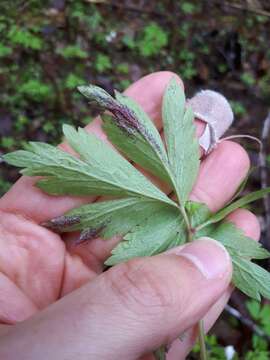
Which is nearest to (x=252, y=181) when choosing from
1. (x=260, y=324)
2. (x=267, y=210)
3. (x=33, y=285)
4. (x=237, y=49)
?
(x=267, y=210)

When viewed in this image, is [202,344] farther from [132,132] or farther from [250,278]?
[132,132]

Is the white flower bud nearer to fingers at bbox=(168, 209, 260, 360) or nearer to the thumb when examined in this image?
fingers at bbox=(168, 209, 260, 360)

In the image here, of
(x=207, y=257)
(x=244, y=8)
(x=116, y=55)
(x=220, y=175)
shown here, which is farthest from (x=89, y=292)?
(x=244, y=8)

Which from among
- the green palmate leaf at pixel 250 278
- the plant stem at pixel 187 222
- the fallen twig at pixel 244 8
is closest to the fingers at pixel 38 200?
the plant stem at pixel 187 222

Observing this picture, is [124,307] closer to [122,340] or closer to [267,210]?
[122,340]

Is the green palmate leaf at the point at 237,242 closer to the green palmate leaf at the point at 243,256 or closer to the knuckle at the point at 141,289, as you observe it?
the green palmate leaf at the point at 243,256

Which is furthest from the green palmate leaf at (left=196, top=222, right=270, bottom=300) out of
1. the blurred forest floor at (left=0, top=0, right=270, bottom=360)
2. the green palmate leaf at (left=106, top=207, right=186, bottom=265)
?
the blurred forest floor at (left=0, top=0, right=270, bottom=360)
